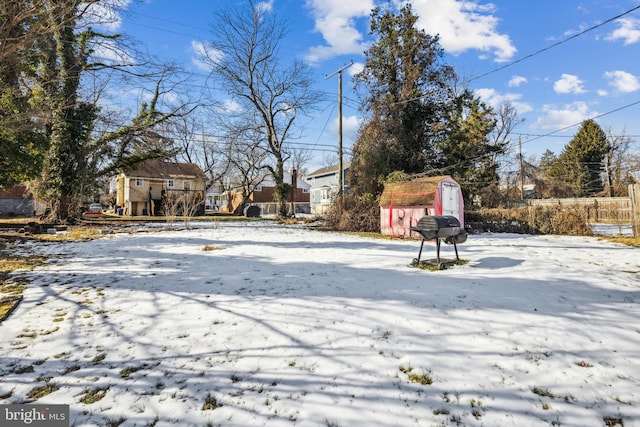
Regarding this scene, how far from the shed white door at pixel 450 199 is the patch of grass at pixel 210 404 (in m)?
12.3

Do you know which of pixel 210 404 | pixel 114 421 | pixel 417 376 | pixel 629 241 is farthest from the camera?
pixel 629 241

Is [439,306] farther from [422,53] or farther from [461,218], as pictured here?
[422,53]

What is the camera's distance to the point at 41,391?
8.41ft

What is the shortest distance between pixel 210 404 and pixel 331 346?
1.35m

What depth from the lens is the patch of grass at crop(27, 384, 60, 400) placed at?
8.20ft

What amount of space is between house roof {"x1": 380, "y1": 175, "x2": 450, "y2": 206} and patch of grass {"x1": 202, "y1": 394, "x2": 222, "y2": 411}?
11875mm

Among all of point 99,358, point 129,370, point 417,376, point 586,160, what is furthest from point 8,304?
point 586,160

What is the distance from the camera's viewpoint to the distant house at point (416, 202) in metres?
13.0

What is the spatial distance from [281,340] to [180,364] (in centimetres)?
105

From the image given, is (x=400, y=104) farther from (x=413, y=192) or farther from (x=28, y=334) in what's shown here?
(x=28, y=334)

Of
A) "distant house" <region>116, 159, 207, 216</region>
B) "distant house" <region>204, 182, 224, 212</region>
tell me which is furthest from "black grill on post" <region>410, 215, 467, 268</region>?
"distant house" <region>204, 182, 224, 212</region>

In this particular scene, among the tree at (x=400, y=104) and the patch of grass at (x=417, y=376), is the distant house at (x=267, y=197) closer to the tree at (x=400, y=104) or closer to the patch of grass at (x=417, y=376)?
the tree at (x=400, y=104)

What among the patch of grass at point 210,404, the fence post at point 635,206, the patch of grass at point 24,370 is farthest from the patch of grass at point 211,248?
the fence post at point 635,206

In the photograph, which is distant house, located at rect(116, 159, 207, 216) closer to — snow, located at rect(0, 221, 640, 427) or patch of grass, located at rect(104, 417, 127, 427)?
snow, located at rect(0, 221, 640, 427)
